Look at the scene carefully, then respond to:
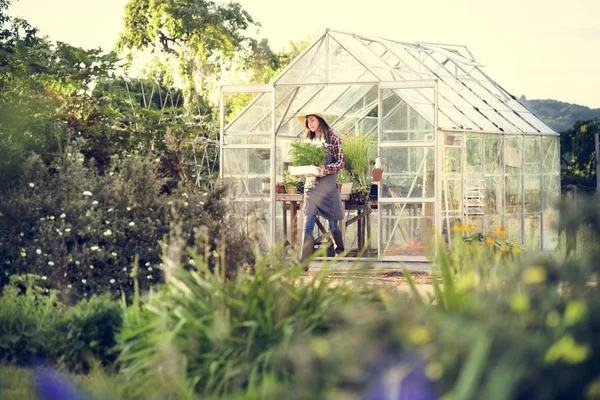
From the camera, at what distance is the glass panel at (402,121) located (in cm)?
1369

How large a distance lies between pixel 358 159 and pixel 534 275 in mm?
10404

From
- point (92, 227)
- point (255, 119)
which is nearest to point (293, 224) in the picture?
point (255, 119)

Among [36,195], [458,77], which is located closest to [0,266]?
[36,195]

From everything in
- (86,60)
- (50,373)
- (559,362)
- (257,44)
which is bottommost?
(50,373)

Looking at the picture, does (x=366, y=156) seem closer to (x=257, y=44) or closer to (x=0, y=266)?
(x=0, y=266)

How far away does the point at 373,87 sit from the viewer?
50.6 ft

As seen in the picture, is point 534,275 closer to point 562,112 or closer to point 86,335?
point 86,335

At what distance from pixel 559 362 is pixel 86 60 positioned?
269 inches

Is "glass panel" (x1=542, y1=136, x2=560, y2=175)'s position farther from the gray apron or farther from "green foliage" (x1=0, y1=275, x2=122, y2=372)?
"green foliage" (x1=0, y1=275, x2=122, y2=372)

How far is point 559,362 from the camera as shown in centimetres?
343

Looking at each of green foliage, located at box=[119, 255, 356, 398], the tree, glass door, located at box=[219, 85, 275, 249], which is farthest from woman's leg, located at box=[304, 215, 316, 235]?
the tree

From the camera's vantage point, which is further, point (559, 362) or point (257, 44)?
point (257, 44)

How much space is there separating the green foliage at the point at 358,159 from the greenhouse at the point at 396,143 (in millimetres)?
43

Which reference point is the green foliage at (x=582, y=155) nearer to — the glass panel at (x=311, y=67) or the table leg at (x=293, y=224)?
the glass panel at (x=311, y=67)
